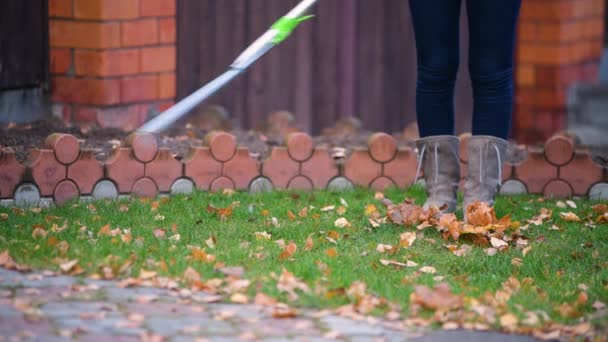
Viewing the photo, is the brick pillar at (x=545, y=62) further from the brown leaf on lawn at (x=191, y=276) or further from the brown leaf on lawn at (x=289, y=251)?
the brown leaf on lawn at (x=191, y=276)

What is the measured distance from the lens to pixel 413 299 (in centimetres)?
350

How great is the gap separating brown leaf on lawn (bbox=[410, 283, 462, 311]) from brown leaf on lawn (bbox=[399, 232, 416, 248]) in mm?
716

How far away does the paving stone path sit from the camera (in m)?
3.12

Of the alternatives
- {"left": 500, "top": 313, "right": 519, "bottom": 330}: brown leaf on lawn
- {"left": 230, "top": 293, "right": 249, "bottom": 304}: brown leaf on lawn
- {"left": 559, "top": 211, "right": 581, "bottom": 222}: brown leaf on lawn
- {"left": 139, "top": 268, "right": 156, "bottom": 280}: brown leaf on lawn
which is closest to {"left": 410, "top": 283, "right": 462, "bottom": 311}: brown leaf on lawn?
{"left": 500, "top": 313, "right": 519, "bottom": 330}: brown leaf on lawn

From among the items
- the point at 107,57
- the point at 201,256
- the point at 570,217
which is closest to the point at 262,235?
the point at 201,256

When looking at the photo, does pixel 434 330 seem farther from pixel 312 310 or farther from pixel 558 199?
pixel 558 199

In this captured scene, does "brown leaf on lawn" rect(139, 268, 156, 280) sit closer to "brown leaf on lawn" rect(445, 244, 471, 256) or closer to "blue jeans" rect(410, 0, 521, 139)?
"brown leaf on lawn" rect(445, 244, 471, 256)

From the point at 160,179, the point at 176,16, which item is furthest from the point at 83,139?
the point at 176,16

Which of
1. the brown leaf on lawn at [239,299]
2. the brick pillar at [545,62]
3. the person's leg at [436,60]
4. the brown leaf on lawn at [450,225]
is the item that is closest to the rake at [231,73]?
the person's leg at [436,60]

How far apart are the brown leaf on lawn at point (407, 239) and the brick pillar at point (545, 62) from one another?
13.6 feet

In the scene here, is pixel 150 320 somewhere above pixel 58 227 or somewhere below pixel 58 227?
below

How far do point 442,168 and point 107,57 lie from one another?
1928mm

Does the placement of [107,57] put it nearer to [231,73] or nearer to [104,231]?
[231,73]

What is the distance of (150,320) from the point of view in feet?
Answer: 10.7
